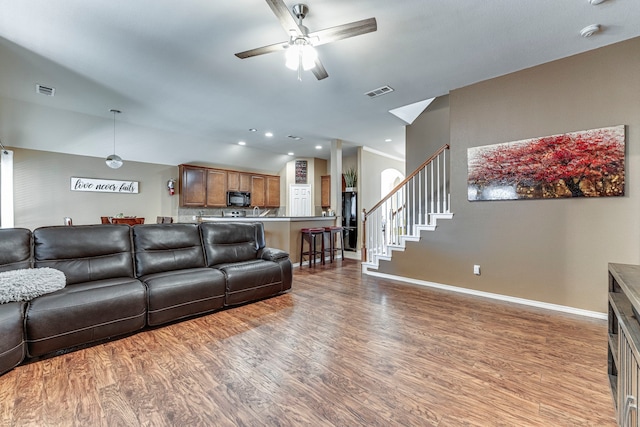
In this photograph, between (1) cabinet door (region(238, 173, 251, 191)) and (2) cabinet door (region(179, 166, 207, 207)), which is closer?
(2) cabinet door (region(179, 166, 207, 207))

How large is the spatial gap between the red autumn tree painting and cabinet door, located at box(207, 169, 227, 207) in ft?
19.7

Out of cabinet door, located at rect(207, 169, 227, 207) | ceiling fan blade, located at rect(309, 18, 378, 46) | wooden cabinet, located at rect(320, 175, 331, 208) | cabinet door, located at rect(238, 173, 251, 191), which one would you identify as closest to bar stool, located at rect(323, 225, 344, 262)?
wooden cabinet, located at rect(320, 175, 331, 208)

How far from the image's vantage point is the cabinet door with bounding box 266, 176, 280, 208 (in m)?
8.66

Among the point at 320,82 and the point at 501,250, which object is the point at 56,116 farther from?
the point at 501,250

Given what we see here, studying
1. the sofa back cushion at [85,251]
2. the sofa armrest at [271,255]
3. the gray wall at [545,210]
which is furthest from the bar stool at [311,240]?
the sofa back cushion at [85,251]

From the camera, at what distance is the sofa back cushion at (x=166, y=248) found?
3186 mm

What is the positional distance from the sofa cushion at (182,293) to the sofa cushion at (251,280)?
118 millimetres

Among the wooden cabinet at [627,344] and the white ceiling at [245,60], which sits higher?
the white ceiling at [245,60]

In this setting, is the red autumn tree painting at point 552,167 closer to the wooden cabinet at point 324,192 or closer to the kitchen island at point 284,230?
the kitchen island at point 284,230

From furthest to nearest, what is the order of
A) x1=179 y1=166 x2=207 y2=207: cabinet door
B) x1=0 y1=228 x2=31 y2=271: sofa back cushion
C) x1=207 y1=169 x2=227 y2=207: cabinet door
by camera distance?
x1=207 y1=169 x2=227 y2=207: cabinet door → x1=179 y1=166 x2=207 y2=207: cabinet door → x1=0 y1=228 x2=31 y2=271: sofa back cushion

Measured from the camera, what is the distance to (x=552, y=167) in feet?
10.8

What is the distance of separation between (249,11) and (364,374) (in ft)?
10.0

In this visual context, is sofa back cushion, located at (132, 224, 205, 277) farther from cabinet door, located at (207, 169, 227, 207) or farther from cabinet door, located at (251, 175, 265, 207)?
cabinet door, located at (251, 175, 265, 207)

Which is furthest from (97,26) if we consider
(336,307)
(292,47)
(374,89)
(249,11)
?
(336,307)
